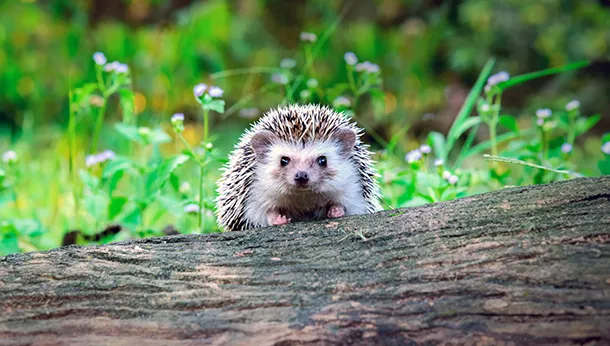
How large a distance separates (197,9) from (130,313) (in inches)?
301

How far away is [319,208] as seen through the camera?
376cm

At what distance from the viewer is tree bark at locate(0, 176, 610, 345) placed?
227 centimetres

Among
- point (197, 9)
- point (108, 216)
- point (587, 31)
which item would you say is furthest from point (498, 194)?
point (197, 9)

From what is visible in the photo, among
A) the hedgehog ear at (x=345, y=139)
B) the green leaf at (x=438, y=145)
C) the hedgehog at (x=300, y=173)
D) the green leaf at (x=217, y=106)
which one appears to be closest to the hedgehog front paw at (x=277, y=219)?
the hedgehog at (x=300, y=173)

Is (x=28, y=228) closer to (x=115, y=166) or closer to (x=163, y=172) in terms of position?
(x=115, y=166)

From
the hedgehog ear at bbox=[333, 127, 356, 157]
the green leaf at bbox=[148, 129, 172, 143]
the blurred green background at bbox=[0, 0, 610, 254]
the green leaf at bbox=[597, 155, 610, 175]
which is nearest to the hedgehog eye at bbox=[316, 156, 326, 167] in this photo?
the hedgehog ear at bbox=[333, 127, 356, 157]

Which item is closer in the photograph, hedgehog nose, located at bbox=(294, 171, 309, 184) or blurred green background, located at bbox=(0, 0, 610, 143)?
hedgehog nose, located at bbox=(294, 171, 309, 184)

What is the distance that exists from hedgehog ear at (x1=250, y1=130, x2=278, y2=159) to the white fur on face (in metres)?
0.03

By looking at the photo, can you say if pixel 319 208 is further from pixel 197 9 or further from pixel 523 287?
pixel 197 9

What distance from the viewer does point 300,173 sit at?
3482mm

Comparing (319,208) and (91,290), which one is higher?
(319,208)

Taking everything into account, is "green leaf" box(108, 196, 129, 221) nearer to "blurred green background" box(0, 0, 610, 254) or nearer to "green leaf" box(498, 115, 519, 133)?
"green leaf" box(498, 115, 519, 133)

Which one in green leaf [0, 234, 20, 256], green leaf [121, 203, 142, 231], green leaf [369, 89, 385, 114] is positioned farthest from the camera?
green leaf [369, 89, 385, 114]

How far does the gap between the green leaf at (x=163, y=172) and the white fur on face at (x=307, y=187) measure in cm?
41
